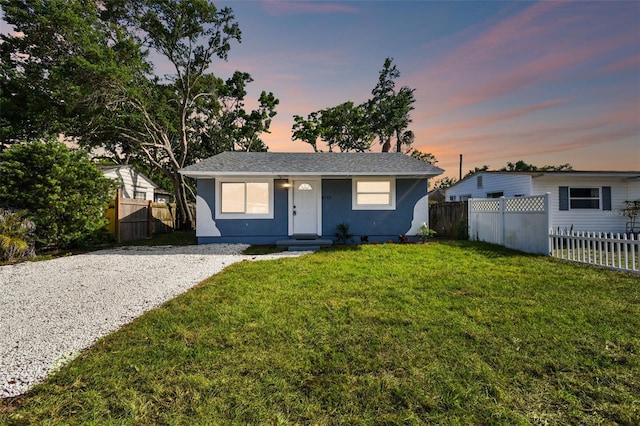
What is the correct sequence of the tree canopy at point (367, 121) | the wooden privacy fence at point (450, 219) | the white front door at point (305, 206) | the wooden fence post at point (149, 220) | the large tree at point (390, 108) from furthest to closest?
the large tree at point (390, 108)
the tree canopy at point (367, 121)
the wooden fence post at point (149, 220)
the wooden privacy fence at point (450, 219)
the white front door at point (305, 206)

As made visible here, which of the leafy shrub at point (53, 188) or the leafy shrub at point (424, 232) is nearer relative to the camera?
the leafy shrub at point (53, 188)

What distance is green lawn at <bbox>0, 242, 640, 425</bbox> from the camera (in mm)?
1998

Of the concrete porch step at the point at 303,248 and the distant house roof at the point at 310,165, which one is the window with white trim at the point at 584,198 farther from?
the concrete porch step at the point at 303,248

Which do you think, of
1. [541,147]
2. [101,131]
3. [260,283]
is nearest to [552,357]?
[260,283]

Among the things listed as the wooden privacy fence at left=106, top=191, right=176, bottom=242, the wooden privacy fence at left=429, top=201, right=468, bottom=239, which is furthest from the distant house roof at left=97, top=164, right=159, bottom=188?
the wooden privacy fence at left=429, top=201, right=468, bottom=239

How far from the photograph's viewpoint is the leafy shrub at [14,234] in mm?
7039

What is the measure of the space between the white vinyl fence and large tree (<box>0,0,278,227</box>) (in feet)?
51.7

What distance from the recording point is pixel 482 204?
10453 mm

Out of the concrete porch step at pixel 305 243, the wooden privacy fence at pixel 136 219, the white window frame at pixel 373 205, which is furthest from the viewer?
the wooden privacy fence at pixel 136 219

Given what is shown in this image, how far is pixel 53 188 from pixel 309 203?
25.6ft

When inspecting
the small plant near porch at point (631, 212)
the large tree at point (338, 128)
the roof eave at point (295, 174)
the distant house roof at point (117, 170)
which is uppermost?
the large tree at point (338, 128)

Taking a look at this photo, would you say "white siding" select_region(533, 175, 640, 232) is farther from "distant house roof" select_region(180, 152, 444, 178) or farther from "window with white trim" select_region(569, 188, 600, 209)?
"distant house roof" select_region(180, 152, 444, 178)

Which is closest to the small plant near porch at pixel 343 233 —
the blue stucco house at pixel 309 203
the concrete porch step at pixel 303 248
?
the blue stucco house at pixel 309 203

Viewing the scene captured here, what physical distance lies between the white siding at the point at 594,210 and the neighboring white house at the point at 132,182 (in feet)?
71.8
